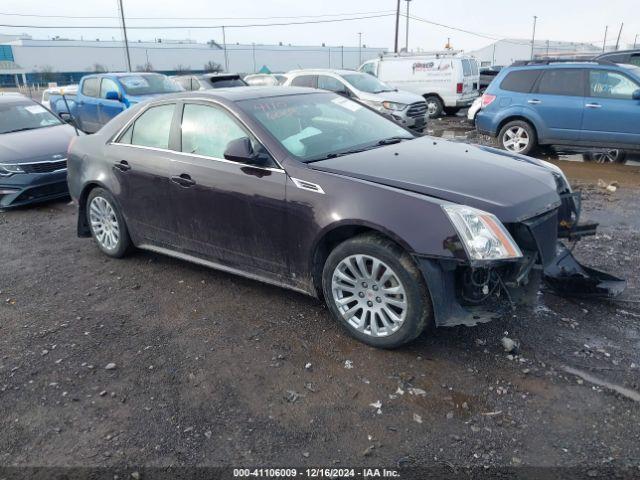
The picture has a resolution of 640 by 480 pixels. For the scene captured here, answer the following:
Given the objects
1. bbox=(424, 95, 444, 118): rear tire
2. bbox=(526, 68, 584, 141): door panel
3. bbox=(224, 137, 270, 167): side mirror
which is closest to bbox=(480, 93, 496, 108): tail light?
bbox=(526, 68, 584, 141): door panel

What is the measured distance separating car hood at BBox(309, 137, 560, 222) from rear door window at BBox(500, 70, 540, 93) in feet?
21.9

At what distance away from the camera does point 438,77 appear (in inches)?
707

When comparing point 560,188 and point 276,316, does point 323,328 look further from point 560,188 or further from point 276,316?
point 560,188

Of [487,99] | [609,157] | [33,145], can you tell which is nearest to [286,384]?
[33,145]

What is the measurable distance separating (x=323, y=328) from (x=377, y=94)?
10.8m

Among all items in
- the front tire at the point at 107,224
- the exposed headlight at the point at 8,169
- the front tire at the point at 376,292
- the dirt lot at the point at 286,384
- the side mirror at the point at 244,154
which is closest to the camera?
the dirt lot at the point at 286,384

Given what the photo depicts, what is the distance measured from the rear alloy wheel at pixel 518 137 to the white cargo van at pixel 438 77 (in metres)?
7.42

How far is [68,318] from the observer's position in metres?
4.20

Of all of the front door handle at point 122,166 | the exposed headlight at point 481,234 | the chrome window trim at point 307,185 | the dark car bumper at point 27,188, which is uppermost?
the chrome window trim at point 307,185

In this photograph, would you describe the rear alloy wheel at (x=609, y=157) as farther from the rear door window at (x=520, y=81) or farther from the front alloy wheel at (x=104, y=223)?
the front alloy wheel at (x=104, y=223)

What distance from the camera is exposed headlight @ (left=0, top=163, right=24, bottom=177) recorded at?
24.3ft

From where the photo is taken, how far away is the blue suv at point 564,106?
9000 mm

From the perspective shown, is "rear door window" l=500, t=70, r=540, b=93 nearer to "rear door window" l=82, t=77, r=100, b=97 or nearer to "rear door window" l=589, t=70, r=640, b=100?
"rear door window" l=589, t=70, r=640, b=100

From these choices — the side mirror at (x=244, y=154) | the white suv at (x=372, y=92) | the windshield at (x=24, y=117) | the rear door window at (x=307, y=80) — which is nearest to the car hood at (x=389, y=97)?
the white suv at (x=372, y=92)
